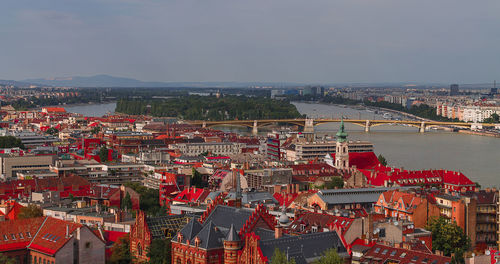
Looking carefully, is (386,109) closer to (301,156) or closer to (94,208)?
(301,156)

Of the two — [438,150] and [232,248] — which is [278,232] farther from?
[438,150]

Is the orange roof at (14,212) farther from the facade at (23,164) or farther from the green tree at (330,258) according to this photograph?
the facade at (23,164)

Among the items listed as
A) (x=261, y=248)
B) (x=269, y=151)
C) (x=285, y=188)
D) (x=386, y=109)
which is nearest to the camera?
(x=261, y=248)

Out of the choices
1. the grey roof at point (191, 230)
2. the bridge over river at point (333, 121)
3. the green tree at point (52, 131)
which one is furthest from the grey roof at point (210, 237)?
the bridge over river at point (333, 121)

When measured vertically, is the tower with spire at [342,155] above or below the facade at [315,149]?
above

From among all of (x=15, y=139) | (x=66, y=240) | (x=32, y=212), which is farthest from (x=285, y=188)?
(x=15, y=139)

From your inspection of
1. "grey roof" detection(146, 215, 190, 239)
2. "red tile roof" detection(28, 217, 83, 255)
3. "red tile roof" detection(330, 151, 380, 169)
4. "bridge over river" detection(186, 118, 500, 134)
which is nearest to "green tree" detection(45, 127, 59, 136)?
"bridge over river" detection(186, 118, 500, 134)
